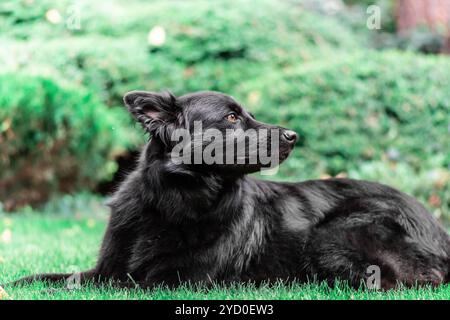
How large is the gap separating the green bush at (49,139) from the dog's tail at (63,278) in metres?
3.95

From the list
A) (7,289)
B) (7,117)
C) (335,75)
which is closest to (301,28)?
(335,75)

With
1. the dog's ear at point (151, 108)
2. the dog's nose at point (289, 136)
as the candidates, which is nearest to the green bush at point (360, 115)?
the dog's nose at point (289, 136)

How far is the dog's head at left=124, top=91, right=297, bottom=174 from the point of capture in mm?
3742

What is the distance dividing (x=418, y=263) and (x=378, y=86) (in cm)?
462

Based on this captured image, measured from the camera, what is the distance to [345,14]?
41.5ft

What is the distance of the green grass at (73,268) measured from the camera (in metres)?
3.50

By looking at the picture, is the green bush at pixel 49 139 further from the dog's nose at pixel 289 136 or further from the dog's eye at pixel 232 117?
the dog's nose at pixel 289 136

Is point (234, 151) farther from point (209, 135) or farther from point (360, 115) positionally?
point (360, 115)

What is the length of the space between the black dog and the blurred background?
136 inches

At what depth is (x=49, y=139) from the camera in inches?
312

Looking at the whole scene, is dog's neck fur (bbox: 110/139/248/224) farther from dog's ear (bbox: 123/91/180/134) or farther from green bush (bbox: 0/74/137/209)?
green bush (bbox: 0/74/137/209)

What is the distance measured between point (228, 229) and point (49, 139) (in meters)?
4.67

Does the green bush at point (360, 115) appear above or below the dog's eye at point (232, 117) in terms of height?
below

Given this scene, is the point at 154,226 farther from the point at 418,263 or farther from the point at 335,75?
the point at 335,75
